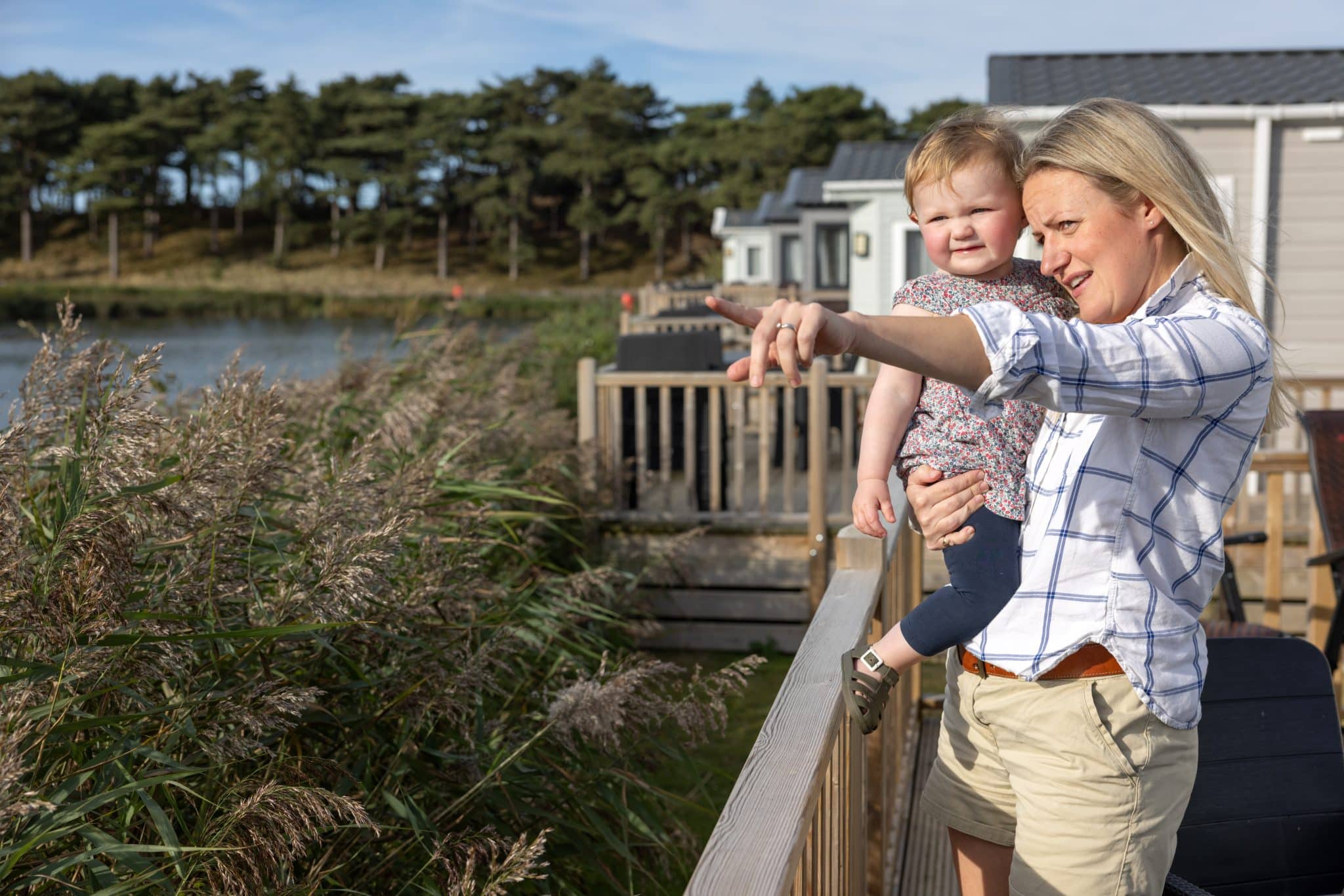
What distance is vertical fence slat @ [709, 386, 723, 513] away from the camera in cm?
693

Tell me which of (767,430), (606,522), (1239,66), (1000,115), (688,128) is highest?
(688,128)

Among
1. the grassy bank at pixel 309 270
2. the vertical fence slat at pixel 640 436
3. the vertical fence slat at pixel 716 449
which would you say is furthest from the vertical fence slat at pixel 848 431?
the grassy bank at pixel 309 270

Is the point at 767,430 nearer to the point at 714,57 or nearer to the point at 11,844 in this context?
the point at 11,844

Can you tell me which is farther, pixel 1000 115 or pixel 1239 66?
pixel 1239 66

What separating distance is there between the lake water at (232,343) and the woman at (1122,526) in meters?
2.08

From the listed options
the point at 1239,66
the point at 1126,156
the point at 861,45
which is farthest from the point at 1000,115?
the point at 861,45

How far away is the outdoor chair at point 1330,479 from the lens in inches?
164

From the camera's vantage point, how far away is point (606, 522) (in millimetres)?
7027

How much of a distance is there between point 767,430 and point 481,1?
304 feet

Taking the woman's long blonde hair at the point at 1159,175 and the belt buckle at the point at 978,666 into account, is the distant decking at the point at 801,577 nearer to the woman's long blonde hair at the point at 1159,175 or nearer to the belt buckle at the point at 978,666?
the belt buckle at the point at 978,666

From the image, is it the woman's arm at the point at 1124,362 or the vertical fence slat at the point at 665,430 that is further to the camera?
the vertical fence slat at the point at 665,430

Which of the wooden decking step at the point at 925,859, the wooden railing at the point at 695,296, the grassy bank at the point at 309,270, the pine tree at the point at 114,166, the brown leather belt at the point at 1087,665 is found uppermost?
the pine tree at the point at 114,166

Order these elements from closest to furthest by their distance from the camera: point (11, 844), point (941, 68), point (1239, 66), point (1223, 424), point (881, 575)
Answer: point (1223, 424), point (11, 844), point (881, 575), point (1239, 66), point (941, 68)

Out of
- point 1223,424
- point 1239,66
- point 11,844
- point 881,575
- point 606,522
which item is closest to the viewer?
point 1223,424
